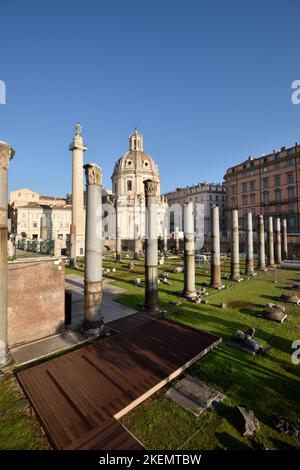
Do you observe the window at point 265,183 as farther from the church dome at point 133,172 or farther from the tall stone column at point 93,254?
the tall stone column at point 93,254

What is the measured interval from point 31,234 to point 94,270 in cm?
5637

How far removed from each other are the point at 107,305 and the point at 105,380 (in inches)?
293

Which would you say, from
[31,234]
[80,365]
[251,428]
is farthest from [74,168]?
[251,428]

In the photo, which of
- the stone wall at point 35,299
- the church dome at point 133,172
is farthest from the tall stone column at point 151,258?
the church dome at point 133,172

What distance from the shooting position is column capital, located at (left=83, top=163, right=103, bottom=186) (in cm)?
1017

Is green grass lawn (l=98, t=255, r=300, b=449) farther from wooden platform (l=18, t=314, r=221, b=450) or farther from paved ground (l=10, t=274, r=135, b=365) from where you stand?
paved ground (l=10, t=274, r=135, b=365)

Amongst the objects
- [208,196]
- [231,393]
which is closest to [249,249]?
[231,393]

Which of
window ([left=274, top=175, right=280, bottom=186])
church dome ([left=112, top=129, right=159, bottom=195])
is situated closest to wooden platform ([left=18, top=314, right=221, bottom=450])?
window ([left=274, top=175, right=280, bottom=186])

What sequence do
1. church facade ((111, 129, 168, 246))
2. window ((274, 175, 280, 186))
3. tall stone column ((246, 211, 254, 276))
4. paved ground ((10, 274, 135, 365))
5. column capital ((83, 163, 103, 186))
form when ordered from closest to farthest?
paved ground ((10, 274, 135, 365)), column capital ((83, 163, 103, 186)), tall stone column ((246, 211, 254, 276)), window ((274, 175, 280, 186)), church facade ((111, 129, 168, 246))

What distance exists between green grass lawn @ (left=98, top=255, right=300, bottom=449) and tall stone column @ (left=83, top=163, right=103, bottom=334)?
14.3 ft

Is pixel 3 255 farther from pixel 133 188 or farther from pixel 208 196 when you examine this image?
pixel 208 196

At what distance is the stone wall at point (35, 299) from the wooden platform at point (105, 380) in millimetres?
2325

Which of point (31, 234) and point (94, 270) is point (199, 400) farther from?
point (31, 234)

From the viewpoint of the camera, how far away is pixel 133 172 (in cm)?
7375
